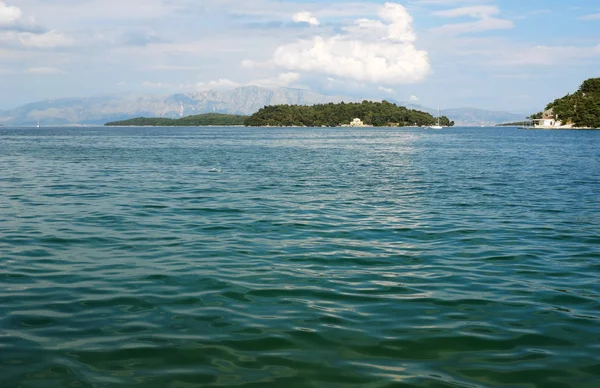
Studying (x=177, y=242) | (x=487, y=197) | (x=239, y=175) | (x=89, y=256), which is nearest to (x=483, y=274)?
(x=177, y=242)

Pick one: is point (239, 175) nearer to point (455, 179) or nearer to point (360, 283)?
point (455, 179)

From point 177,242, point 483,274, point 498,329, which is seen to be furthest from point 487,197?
point 498,329

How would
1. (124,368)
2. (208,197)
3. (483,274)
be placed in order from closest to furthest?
(124,368) → (483,274) → (208,197)

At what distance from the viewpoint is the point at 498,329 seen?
9656mm

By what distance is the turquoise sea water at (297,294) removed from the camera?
8.05 m

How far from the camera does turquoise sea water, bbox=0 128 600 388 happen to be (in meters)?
8.05

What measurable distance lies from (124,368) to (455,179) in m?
32.9

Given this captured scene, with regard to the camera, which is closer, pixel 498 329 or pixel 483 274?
pixel 498 329

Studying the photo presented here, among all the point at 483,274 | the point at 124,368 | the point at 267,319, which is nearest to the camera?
the point at 124,368

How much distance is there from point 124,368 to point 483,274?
886cm

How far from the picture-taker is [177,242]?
16641mm

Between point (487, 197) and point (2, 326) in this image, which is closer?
point (2, 326)

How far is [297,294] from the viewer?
11.6 m

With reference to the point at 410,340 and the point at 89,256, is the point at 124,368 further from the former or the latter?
the point at 89,256
